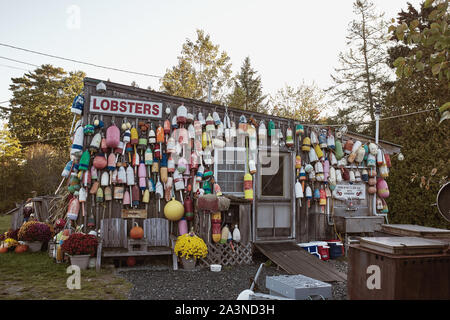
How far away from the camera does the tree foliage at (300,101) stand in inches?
1037

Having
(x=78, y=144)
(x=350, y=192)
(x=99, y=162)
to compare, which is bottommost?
(x=350, y=192)

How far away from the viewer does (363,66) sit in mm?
21859

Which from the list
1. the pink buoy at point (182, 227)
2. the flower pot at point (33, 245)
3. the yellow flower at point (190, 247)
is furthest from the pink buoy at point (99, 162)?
the flower pot at point (33, 245)

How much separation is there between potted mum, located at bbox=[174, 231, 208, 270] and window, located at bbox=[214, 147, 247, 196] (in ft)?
6.05

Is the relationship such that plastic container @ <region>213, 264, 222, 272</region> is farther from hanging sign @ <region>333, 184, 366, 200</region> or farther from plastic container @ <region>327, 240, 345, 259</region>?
hanging sign @ <region>333, 184, 366, 200</region>

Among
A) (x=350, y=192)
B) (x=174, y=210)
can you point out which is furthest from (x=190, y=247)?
(x=350, y=192)

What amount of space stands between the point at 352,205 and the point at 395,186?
4.31 meters

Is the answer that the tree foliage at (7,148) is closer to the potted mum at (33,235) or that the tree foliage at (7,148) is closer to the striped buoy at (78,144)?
the potted mum at (33,235)

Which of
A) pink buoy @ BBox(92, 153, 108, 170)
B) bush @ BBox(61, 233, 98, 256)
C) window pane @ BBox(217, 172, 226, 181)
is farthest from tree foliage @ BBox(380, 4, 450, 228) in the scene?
bush @ BBox(61, 233, 98, 256)

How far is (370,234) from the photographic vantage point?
9.87 m

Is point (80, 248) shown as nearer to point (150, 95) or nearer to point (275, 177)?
point (150, 95)

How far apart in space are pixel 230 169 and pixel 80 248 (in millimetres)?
3856

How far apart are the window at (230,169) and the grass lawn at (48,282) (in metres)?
3.33
